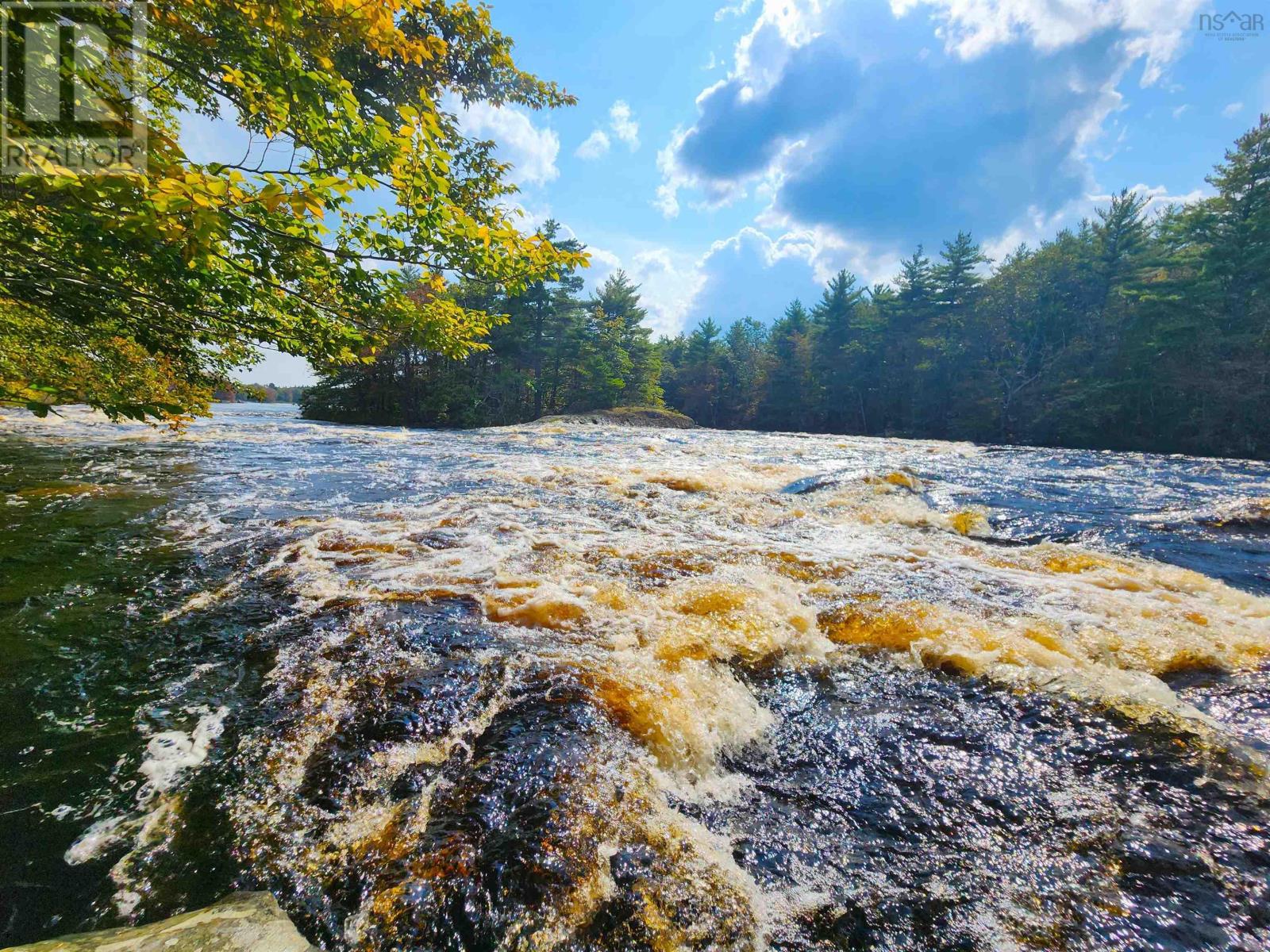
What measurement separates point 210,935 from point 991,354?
145 feet

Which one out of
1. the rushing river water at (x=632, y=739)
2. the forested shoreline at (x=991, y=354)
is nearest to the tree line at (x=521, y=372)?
the forested shoreline at (x=991, y=354)

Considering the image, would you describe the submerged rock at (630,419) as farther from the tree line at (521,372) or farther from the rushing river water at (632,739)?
the rushing river water at (632,739)

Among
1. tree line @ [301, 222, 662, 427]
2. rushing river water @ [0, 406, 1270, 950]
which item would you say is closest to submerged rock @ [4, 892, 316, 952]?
rushing river water @ [0, 406, 1270, 950]

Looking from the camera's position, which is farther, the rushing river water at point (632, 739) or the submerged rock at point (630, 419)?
the submerged rock at point (630, 419)

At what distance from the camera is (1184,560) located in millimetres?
4711

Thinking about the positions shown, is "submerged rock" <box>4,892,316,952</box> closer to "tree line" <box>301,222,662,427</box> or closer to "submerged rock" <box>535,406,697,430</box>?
"submerged rock" <box>535,406,697,430</box>

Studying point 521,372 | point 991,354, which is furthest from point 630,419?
point 991,354

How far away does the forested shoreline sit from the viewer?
23234 mm

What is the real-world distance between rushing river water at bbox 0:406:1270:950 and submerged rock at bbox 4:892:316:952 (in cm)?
10

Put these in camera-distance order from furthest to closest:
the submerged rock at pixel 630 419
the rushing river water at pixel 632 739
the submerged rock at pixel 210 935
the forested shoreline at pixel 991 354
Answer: the submerged rock at pixel 630 419, the forested shoreline at pixel 991 354, the rushing river water at pixel 632 739, the submerged rock at pixel 210 935

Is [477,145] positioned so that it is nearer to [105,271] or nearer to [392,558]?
[105,271]

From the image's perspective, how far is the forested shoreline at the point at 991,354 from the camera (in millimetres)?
23234

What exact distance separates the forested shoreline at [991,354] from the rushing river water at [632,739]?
50.5ft

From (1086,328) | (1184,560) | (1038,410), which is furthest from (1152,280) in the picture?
(1184,560)
